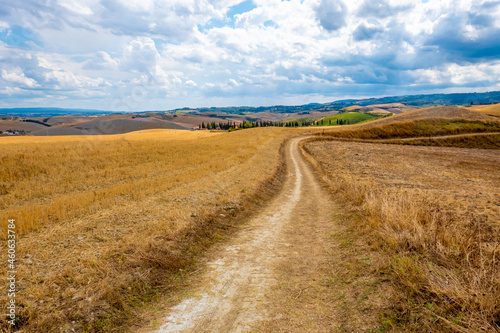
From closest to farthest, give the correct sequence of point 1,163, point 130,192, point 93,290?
point 93,290
point 130,192
point 1,163

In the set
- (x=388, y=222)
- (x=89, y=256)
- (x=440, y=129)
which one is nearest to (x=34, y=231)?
(x=89, y=256)

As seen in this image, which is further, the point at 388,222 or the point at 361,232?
the point at 361,232

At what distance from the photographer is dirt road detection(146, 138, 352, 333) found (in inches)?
218

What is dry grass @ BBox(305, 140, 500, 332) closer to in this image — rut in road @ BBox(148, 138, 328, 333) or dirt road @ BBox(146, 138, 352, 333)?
dirt road @ BBox(146, 138, 352, 333)

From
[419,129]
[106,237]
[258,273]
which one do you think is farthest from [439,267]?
[419,129]

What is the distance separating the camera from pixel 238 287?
22.2 feet

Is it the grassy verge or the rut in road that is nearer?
the rut in road

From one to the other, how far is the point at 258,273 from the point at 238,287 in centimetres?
96

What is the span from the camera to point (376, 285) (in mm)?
6449

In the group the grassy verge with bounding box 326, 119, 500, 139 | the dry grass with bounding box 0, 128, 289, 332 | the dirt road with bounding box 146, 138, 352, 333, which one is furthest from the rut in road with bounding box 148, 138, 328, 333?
the grassy verge with bounding box 326, 119, 500, 139

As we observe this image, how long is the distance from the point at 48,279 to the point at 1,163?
22731 millimetres

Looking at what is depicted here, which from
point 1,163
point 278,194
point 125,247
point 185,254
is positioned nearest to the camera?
point 125,247

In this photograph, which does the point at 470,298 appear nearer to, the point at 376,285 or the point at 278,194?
the point at 376,285

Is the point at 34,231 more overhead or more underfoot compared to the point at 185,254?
more overhead
